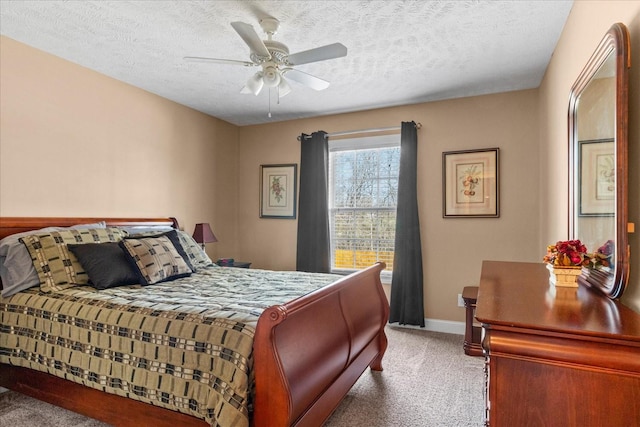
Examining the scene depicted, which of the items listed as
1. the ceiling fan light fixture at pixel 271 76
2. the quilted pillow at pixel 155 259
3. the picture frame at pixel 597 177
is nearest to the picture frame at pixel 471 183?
the picture frame at pixel 597 177

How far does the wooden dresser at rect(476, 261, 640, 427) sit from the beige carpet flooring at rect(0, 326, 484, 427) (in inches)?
56.7

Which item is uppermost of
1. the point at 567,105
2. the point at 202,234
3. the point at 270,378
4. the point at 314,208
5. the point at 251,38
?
the point at 251,38

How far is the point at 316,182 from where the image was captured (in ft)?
14.9

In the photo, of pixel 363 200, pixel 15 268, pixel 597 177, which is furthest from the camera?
pixel 363 200

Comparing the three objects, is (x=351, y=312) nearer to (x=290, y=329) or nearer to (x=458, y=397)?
(x=290, y=329)

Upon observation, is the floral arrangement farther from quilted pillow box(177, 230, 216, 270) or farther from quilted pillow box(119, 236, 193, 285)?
quilted pillow box(177, 230, 216, 270)

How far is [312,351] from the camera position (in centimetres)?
182

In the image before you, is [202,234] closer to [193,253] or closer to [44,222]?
[193,253]

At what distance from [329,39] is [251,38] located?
78 cm

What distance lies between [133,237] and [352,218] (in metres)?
2.52

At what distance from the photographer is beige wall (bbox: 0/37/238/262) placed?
8.98 feet

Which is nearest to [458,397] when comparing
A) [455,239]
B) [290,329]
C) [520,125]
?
[290,329]

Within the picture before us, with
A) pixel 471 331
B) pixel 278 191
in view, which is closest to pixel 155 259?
pixel 278 191

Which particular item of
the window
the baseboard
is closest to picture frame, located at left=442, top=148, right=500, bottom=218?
the window
